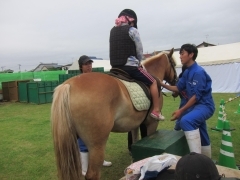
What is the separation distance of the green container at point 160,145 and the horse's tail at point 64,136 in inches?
31.9

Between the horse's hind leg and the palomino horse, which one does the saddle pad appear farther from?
the horse's hind leg

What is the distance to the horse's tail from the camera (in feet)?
8.05

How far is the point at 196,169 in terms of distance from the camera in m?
1.48

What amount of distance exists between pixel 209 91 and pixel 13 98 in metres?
15.0

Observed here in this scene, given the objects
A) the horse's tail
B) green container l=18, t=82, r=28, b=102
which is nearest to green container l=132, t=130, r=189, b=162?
the horse's tail

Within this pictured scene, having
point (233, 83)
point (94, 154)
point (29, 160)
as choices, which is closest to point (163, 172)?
point (94, 154)

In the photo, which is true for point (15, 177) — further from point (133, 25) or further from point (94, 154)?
point (133, 25)

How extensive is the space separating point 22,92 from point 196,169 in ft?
49.2

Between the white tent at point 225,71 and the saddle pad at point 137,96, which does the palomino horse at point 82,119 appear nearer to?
the saddle pad at point 137,96

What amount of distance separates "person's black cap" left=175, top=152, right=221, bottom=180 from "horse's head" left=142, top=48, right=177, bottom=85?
9.01 feet

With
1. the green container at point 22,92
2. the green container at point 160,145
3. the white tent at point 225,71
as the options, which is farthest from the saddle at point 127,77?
the green container at point 22,92

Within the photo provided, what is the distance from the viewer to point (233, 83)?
13609 mm

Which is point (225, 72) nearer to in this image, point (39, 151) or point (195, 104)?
point (195, 104)

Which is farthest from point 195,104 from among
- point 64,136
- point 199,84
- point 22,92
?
point 22,92
